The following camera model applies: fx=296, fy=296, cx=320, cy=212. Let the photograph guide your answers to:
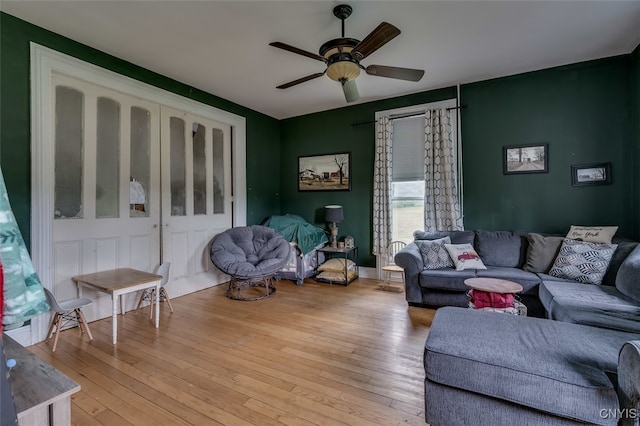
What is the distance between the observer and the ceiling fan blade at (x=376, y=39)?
6.77ft

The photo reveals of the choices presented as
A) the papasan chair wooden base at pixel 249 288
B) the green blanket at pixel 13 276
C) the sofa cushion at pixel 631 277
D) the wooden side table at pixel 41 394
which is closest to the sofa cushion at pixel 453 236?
the sofa cushion at pixel 631 277

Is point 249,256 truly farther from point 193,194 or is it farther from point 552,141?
point 552,141

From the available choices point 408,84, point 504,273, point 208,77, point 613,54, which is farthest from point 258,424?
point 613,54

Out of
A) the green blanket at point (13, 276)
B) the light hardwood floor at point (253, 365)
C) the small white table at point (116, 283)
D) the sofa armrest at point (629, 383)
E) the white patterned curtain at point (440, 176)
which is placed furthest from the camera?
the white patterned curtain at point (440, 176)

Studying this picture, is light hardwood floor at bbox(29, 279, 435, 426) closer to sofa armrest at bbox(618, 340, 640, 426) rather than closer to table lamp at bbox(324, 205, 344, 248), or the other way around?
sofa armrest at bbox(618, 340, 640, 426)

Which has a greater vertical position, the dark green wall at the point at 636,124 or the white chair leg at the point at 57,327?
the dark green wall at the point at 636,124

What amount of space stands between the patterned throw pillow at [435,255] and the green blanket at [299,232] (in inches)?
67.4

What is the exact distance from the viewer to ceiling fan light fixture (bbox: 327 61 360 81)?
8.21 ft

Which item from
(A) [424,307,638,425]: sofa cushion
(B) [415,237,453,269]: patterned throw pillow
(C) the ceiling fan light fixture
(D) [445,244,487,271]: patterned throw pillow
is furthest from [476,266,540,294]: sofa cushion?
(C) the ceiling fan light fixture

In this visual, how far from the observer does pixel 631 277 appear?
2277 mm

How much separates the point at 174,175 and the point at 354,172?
2.73 meters

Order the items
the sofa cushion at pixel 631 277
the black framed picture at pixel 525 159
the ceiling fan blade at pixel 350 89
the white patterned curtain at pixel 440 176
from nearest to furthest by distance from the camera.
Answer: the sofa cushion at pixel 631 277, the ceiling fan blade at pixel 350 89, the black framed picture at pixel 525 159, the white patterned curtain at pixel 440 176

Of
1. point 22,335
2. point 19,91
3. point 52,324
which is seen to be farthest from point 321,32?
point 22,335

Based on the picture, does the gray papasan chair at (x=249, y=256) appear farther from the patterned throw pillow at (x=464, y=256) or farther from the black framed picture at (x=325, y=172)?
the patterned throw pillow at (x=464, y=256)
